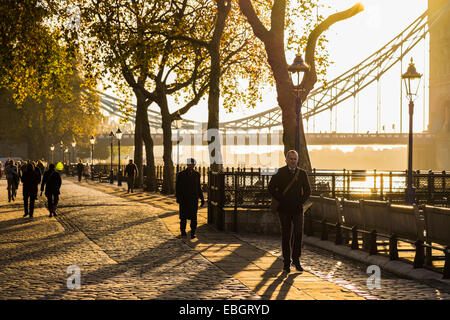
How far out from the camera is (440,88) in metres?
86.9

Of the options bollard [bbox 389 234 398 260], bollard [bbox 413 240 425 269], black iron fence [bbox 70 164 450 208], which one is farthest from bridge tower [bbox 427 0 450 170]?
bollard [bbox 413 240 425 269]

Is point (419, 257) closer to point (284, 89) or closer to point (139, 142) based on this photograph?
point (284, 89)

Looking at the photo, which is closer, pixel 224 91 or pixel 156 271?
pixel 156 271

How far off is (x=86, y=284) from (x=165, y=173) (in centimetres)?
2464

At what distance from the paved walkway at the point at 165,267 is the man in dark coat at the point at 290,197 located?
1.02 feet

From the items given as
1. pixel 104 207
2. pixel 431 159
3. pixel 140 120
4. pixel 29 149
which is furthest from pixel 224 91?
pixel 431 159

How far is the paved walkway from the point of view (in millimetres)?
8352

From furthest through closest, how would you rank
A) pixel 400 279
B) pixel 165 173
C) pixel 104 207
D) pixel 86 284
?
pixel 165 173, pixel 104 207, pixel 400 279, pixel 86 284

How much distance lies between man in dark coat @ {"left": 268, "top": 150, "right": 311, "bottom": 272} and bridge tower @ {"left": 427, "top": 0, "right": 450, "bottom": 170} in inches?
2906

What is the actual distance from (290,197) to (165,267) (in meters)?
1.95

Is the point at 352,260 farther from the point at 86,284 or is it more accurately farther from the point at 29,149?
the point at 29,149

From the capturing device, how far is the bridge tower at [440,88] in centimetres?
8269

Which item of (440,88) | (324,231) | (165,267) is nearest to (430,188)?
(324,231)

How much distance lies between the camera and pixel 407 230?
35.1 feet
